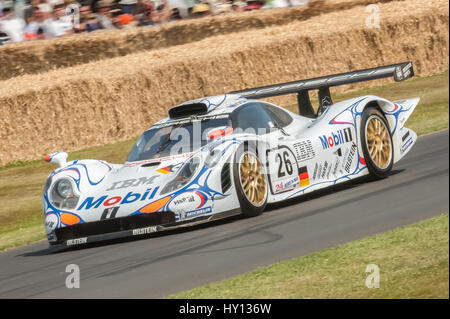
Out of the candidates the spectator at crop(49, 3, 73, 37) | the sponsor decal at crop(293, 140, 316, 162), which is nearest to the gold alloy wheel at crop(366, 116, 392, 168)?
the sponsor decal at crop(293, 140, 316, 162)

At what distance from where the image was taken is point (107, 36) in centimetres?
2225

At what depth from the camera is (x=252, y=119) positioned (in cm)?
1028

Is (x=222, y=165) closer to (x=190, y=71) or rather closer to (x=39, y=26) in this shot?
(x=190, y=71)

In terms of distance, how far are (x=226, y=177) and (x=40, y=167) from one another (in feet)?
31.5

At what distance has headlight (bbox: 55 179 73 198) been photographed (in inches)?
377

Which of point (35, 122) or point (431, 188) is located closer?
point (431, 188)

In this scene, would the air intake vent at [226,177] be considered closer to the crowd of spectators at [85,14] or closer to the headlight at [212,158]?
the headlight at [212,158]

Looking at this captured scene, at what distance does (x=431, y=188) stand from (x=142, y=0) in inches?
549

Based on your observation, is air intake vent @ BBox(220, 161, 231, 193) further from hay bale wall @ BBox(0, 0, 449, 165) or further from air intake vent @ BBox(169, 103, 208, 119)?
hay bale wall @ BBox(0, 0, 449, 165)

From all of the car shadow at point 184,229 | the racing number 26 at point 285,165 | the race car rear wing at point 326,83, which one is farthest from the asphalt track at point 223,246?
the race car rear wing at point 326,83

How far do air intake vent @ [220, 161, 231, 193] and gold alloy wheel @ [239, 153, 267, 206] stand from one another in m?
0.13
